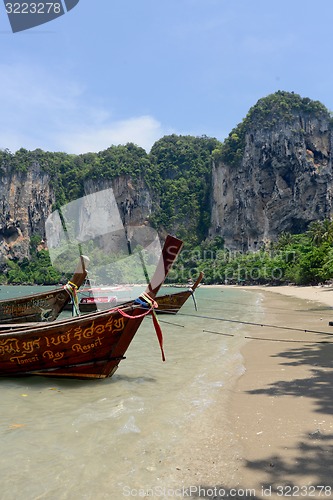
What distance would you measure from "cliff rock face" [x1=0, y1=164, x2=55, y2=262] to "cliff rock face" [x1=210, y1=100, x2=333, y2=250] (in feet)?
209

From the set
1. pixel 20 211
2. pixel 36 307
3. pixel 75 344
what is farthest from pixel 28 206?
pixel 75 344

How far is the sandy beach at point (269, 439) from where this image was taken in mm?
3111

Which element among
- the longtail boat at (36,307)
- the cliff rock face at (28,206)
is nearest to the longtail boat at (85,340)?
the longtail boat at (36,307)

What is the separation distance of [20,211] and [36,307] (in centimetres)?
10963

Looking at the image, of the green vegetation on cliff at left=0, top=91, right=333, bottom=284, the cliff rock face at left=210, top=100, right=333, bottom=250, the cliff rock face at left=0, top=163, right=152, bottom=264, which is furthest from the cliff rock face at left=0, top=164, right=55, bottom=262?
the cliff rock face at left=210, top=100, right=333, bottom=250

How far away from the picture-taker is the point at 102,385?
22.4ft

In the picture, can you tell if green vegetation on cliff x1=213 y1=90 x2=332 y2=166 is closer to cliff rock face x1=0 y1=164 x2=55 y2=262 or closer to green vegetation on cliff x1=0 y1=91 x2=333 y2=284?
green vegetation on cliff x1=0 y1=91 x2=333 y2=284

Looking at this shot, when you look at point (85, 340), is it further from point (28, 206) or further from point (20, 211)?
point (28, 206)

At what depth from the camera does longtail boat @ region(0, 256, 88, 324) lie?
43.9ft

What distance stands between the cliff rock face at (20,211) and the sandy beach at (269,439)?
116 m

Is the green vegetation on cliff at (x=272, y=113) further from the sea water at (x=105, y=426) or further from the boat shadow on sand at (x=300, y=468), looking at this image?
the boat shadow on sand at (x=300, y=468)

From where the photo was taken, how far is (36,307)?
13680mm

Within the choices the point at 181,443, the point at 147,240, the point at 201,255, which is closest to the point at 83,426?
the point at 181,443

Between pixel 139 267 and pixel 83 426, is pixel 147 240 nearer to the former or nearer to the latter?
pixel 139 267
